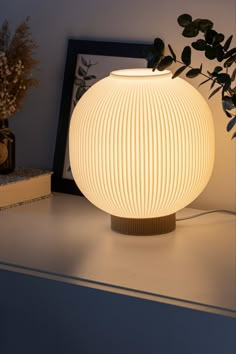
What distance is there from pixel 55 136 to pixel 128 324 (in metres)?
0.72

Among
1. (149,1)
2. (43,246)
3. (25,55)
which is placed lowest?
(43,246)

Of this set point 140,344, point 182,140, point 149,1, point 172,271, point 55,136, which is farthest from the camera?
point 55,136

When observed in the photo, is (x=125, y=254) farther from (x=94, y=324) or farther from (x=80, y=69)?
(x=80, y=69)

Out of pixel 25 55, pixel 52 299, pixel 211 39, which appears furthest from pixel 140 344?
pixel 25 55

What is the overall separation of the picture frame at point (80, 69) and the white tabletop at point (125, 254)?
104 millimetres

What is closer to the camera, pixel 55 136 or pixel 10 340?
pixel 10 340

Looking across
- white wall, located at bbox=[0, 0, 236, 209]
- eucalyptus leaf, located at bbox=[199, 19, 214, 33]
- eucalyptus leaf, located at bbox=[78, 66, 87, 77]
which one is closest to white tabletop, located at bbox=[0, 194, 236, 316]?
white wall, located at bbox=[0, 0, 236, 209]

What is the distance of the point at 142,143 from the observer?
146cm

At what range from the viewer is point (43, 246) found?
148 cm

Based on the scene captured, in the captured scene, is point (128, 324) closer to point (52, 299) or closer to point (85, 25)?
point (52, 299)

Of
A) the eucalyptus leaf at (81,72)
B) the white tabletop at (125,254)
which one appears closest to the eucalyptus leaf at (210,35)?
the white tabletop at (125,254)

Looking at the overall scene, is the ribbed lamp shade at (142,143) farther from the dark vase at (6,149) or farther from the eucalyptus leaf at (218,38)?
the dark vase at (6,149)

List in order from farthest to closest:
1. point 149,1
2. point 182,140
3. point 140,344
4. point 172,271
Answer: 1. point 149,1
2. point 182,140
3. point 172,271
4. point 140,344

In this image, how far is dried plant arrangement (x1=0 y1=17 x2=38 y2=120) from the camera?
1704 millimetres
